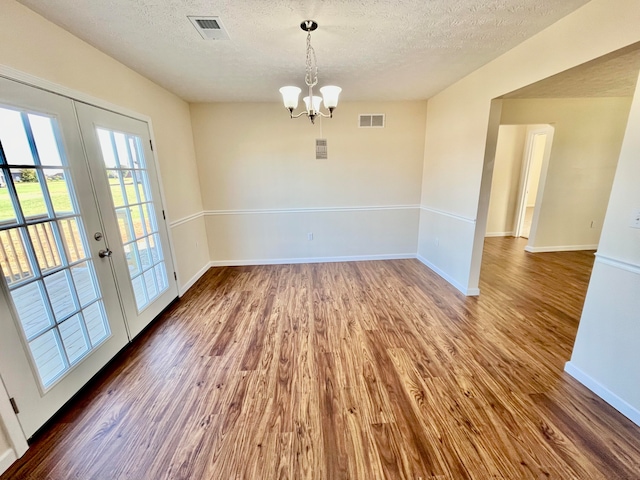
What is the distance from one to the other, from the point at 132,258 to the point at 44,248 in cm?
84

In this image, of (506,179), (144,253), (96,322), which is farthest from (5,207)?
(506,179)

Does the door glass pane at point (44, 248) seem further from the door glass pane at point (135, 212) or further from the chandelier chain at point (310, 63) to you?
the chandelier chain at point (310, 63)

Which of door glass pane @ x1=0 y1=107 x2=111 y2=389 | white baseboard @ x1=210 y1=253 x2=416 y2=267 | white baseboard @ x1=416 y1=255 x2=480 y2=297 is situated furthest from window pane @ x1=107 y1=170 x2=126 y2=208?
white baseboard @ x1=416 y1=255 x2=480 y2=297

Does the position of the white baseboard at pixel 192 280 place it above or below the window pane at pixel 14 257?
below

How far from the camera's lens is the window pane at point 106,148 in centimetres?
205

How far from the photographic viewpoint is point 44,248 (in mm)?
1557

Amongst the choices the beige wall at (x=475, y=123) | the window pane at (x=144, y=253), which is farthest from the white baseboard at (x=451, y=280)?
the window pane at (x=144, y=253)

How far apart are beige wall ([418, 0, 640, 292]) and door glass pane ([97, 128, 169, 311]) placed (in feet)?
11.5

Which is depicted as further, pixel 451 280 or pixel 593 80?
pixel 451 280

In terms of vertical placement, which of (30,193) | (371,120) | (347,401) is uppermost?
(371,120)

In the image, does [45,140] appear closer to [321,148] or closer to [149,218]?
[149,218]

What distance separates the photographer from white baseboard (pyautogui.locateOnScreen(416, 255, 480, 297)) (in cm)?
306

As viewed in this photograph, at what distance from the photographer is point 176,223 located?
3.17m

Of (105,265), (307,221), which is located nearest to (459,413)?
(105,265)
